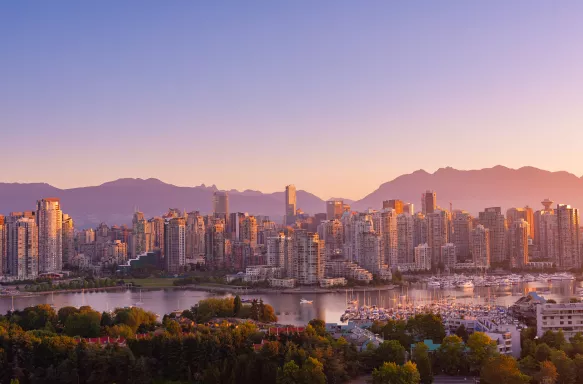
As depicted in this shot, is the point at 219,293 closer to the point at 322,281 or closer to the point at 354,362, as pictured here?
the point at 322,281

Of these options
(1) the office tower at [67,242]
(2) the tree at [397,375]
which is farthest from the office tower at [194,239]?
(2) the tree at [397,375]

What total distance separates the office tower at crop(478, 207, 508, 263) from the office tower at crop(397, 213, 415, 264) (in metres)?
2.48

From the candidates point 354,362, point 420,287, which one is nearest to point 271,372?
point 354,362

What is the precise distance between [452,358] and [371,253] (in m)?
13.3

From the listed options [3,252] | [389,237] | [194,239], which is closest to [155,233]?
[194,239]

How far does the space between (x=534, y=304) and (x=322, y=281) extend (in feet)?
28.8

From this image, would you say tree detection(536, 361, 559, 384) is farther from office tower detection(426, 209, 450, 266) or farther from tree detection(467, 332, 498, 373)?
office tower detection(426, 209, 450, 266)

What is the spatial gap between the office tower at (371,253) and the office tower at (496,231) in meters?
4.47

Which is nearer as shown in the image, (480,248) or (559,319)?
(559,319)

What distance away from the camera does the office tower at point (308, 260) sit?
18359mm

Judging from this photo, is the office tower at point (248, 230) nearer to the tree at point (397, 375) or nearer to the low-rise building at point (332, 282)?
the low-rise building at point (332, 282)

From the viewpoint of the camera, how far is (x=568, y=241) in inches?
874

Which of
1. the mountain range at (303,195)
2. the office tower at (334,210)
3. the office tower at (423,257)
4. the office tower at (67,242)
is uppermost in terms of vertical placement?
the mountain range at (303,195)

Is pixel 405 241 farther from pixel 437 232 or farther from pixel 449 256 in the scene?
pixel 449 256
